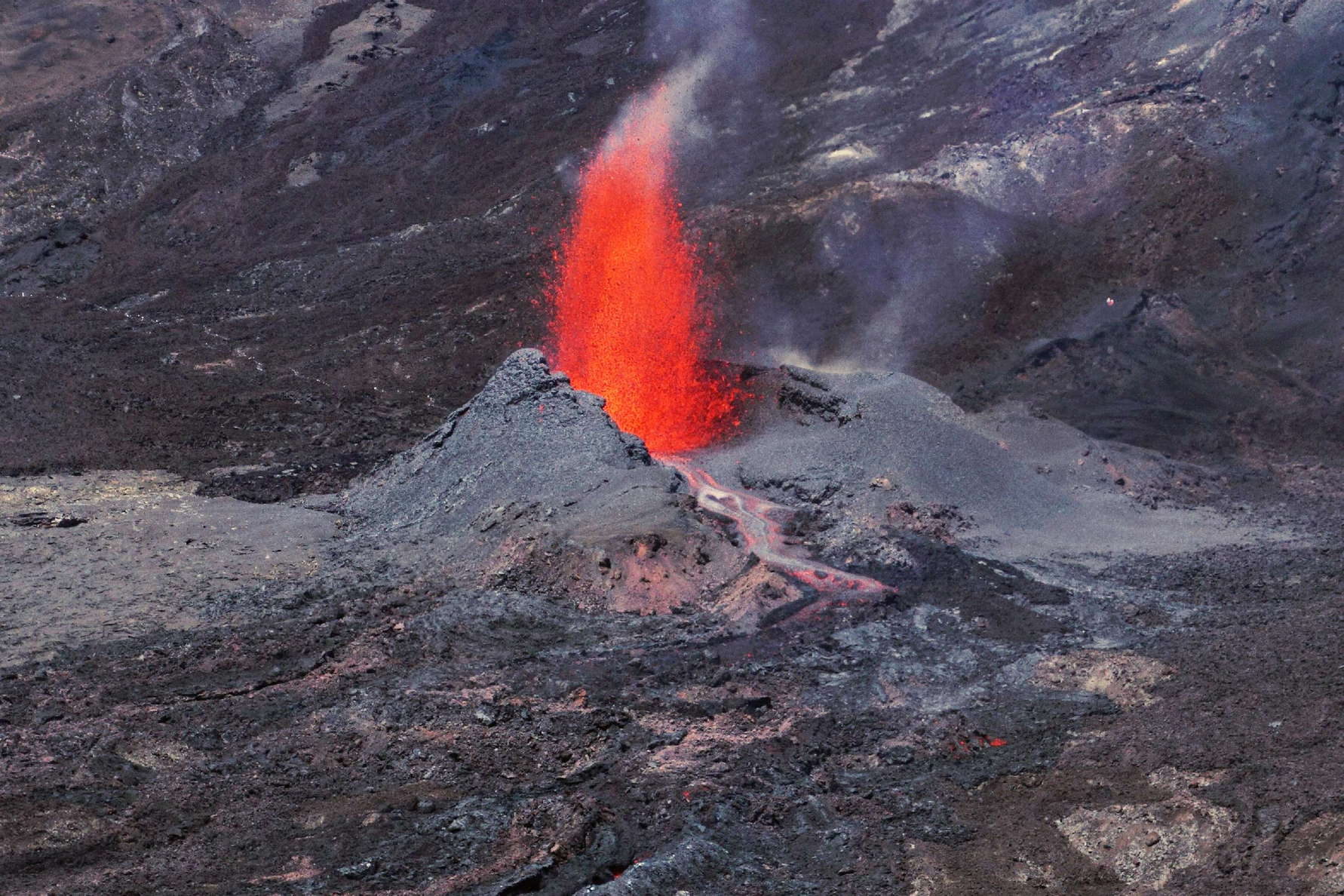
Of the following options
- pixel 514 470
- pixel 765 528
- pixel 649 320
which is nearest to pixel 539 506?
pixel 514 470

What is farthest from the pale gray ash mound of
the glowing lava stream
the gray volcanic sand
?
the gray volcanic sand

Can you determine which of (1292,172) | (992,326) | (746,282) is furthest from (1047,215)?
(746,282)

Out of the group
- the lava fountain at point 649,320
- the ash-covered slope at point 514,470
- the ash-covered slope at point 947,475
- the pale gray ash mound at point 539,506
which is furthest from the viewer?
the lava fountain at point 649,320

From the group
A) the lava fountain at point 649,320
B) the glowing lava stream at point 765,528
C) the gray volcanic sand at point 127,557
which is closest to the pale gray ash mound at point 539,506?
the glowing lava stream at point 765,528

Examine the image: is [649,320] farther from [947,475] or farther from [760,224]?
[947,475]

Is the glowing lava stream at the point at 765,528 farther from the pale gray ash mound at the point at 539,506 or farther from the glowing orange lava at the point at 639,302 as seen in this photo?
the glowing orange lava at the point at 639,302

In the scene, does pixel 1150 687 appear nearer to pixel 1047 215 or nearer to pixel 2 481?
pixel 1047 215

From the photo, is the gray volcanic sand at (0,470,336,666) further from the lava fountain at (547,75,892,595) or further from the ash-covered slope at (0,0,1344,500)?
the lava fountain at (547,75,892,595)

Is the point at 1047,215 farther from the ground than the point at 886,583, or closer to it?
farther from the ground
